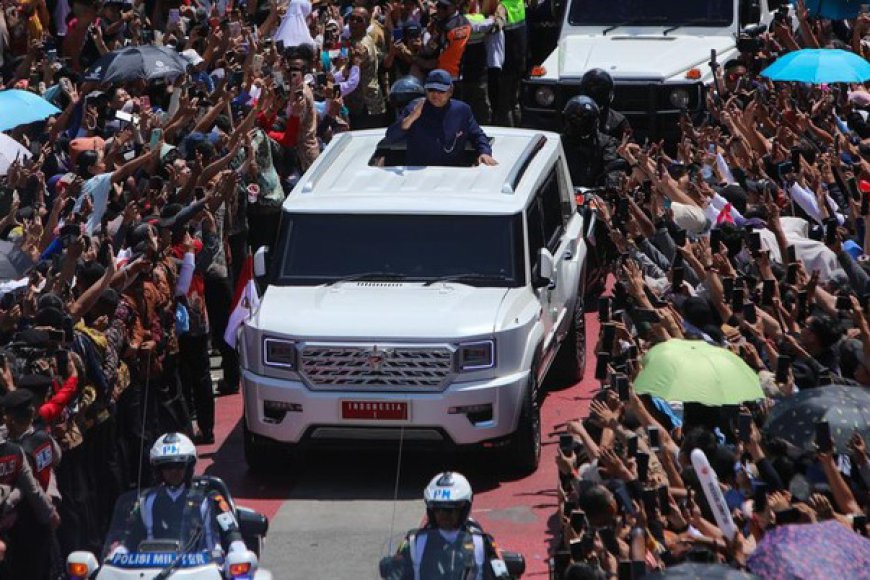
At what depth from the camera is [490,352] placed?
1420cm

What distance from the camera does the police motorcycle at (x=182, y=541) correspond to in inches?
420

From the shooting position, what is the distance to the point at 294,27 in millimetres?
22484

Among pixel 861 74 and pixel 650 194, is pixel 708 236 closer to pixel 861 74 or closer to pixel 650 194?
pixel 650 194

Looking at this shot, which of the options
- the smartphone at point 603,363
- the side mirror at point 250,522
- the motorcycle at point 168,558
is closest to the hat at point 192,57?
the smartphone at point 603,363

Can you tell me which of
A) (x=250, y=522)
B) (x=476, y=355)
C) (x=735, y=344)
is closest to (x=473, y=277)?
(x=476, y=355)

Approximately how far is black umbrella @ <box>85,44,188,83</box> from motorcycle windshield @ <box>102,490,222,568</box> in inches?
305

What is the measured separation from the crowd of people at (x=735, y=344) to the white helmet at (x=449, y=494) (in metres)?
0.59

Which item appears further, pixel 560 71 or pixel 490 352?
pixel 560 71

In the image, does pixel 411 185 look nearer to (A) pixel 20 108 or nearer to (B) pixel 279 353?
(B) pixel 279 353

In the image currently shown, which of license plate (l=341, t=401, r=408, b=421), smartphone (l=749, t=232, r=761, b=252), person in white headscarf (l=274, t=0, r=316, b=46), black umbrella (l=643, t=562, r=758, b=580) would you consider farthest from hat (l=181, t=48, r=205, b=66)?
black umbrella (l=643, t=562, r=758, b=580)

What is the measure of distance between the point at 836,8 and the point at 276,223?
23.2 feet

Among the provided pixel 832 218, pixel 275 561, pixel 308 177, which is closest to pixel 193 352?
A: pixel 308 177

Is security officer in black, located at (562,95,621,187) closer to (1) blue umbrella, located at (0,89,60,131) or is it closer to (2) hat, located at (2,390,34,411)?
(1) blue umbrella, located at (0,89,60,131)

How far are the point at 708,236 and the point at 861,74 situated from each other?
449 cm
